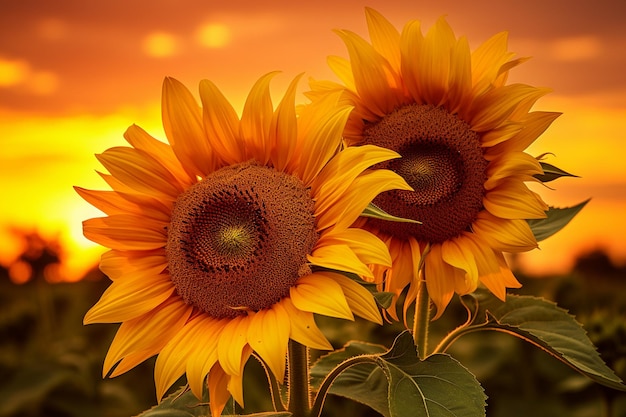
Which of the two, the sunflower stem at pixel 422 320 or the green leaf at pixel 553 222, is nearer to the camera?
the sunflower stem at pixel 422 320

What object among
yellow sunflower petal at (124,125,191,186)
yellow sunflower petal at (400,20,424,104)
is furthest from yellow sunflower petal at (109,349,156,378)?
yellow sunflower petal at (400,20,424,104)

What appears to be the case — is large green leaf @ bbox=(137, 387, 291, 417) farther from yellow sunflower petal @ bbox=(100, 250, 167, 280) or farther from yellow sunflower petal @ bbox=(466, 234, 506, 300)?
yellow sunflower petal @ bbox=(466, 234, 506, 300)

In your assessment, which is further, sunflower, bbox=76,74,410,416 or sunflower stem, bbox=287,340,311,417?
sunflower stem, bbox=287,340,311,417

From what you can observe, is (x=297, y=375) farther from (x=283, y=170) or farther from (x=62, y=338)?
(x=62, y=338)

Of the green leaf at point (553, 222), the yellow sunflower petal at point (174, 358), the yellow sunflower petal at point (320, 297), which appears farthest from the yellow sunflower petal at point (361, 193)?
the green leaf at point (553, 222)

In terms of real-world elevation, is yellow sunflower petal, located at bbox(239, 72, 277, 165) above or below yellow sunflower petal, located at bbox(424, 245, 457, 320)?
above

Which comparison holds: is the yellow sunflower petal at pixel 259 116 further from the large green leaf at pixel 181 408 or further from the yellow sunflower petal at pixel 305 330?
the large green leaf at pixel 181 408
